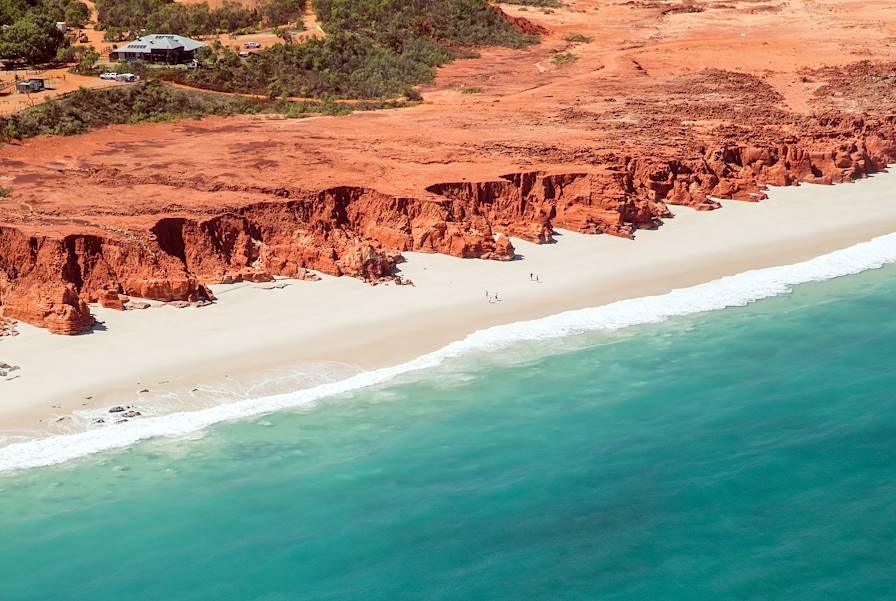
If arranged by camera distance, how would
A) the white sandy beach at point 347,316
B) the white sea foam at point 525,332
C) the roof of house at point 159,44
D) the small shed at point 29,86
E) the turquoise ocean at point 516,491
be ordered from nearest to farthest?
the turquoise ocean at point 516,491, the white sea foam at point 525,332, the white sandy beach at point 347,316, the small shed at point 29,86, the roof of house at point 159,44

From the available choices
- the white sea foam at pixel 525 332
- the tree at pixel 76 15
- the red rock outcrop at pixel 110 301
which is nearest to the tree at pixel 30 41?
the tree at pixel 76 15

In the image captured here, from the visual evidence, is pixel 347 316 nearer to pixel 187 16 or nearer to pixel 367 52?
pixel 367 52

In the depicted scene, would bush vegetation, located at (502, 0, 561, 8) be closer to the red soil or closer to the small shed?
the red soil

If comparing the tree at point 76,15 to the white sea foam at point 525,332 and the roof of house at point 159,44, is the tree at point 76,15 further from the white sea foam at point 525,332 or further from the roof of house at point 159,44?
the white sea foam at point 525,332

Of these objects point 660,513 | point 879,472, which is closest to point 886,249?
point 879,472

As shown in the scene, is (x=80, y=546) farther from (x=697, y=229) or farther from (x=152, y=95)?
(x=152, y=95)

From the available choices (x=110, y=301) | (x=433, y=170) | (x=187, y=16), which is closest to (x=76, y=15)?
(x=187, y=16)
